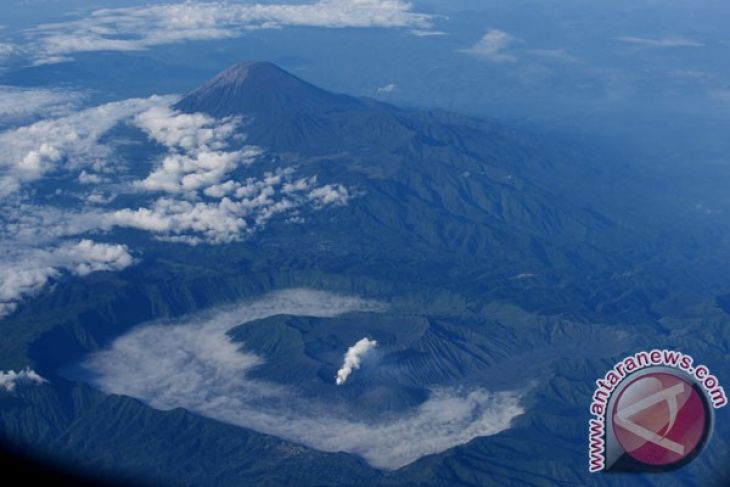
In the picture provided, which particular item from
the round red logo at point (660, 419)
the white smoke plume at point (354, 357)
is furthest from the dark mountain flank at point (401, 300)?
the round red logo at point (660, 419)

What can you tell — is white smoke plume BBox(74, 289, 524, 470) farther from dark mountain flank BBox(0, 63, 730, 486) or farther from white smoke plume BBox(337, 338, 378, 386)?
white smoke plume BBox(337, 338, 378, 386)

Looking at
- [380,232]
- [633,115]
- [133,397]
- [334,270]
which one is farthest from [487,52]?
[133,397]

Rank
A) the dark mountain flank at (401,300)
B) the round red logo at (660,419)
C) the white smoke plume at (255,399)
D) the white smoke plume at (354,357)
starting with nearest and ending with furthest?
the round red logo at (660,419) → the dark mountain flank at (401,300) → the white smoke plume at (255,399) → the white smoke plume at (354,357)

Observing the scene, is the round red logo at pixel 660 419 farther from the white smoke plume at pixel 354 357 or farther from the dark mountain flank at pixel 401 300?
the white smoke plume at pixel 354 357

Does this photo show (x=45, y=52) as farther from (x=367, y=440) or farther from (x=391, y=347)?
(x=367, y=440)

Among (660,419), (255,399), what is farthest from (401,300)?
(660,419)

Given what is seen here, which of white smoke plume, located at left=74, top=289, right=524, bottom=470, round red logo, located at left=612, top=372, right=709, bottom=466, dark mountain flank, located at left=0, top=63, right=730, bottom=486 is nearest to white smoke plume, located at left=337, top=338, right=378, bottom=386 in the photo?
dark mountain flank, located at left=0, top=63, right=730, bottom=486
